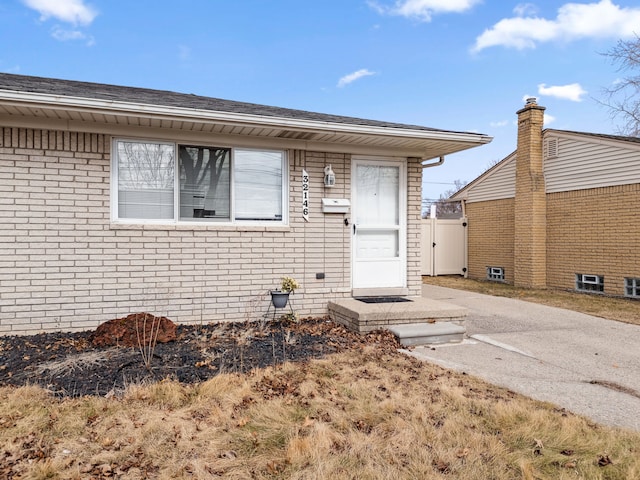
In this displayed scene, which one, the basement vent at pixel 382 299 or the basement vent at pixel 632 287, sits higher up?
the basement vent at pixel 382 299

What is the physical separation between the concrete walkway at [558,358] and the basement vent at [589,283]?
11.8 feet

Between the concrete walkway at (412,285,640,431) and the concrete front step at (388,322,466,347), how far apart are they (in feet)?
0.45

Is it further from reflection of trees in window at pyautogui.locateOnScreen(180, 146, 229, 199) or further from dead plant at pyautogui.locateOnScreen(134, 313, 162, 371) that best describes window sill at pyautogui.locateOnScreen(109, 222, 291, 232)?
dead plant at pyautogui.locateOnScreen(134, 313, 162, 371)

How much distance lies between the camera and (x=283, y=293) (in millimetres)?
6074

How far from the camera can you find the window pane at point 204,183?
242 inches

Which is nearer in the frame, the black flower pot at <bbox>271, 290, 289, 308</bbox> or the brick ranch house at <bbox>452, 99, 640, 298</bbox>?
the black flower pot at <bbox>271, 290, 289, 308</bbox>

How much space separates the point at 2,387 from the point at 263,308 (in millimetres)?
3381

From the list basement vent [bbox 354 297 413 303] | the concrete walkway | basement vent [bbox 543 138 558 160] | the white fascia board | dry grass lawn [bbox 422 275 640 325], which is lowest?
the concrete walkway

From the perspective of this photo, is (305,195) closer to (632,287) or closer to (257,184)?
(257,184)

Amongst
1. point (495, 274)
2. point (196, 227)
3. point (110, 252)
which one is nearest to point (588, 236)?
point (495, 274)

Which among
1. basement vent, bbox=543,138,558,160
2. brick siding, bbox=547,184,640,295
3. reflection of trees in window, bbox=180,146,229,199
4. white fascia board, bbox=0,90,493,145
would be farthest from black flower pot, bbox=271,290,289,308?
basement vent, bbox=543,138,558,160

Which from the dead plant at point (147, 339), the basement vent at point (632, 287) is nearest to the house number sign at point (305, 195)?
the dead plant at point (147, 339)

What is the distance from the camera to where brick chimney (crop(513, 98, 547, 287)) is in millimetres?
11805

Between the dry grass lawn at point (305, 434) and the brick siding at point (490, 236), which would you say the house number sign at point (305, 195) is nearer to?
the dry grass lawn at point (305, 434)
